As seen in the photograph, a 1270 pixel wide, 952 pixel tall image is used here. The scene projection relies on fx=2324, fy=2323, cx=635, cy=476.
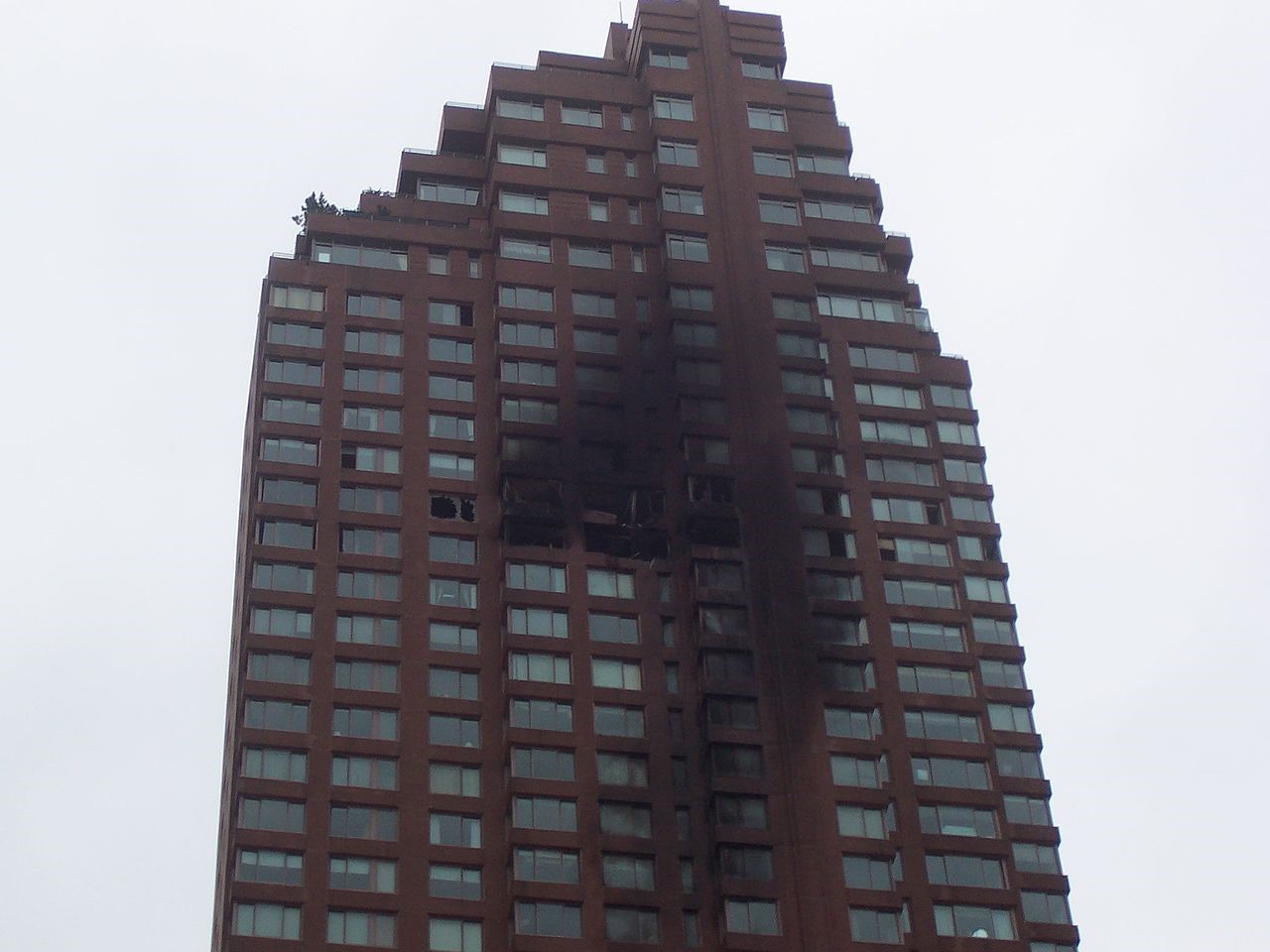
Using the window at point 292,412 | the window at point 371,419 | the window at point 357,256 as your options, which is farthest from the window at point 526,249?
the window at point 292,412

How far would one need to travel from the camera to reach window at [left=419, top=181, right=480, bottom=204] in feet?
491

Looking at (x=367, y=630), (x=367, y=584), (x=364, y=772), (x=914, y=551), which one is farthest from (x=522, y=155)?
(x=364, y=772)

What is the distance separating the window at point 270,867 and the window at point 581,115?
Answer: 55931 mm

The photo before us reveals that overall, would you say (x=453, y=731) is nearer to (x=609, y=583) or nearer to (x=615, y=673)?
(x=615, y=673)

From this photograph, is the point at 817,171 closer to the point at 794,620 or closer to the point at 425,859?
the point at 794,620

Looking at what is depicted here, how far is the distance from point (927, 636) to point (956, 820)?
11.6 m

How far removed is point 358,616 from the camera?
126 metres

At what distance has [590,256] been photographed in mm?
145375

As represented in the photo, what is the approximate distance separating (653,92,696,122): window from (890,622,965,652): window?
128ft

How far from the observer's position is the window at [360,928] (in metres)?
115

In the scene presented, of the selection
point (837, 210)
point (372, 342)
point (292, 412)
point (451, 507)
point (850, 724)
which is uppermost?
point (837, 210)

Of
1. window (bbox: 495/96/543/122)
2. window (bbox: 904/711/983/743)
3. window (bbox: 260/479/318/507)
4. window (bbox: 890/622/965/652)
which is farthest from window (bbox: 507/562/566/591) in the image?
window (bbox: 495/96/543/122)

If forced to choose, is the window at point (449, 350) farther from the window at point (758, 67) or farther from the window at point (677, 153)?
the window at point (758, 67)

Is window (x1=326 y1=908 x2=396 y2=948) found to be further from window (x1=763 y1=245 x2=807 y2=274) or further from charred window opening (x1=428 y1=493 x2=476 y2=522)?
window (x1=763 y1=245 x2=807 y2=274)
